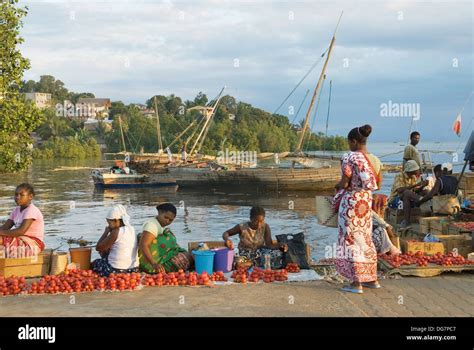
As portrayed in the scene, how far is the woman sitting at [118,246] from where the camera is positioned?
668cm

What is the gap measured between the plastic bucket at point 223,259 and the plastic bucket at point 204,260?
0.07 metres

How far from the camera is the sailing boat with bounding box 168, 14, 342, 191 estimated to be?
3291 centimetres

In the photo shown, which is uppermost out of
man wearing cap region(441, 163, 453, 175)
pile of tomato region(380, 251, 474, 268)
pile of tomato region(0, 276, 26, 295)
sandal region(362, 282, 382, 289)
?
man wearing cap region(441, 163, 453, 175)

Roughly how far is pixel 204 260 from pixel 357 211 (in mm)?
2053

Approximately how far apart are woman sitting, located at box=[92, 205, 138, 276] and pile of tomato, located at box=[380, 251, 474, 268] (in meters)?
3.13

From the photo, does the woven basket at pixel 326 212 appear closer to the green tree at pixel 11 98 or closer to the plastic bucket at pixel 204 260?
the plastic bucket at pixel 204 260

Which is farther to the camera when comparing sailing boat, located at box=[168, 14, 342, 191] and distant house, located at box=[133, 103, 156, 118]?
distant house, located at box=[133, 103, 156, 118]

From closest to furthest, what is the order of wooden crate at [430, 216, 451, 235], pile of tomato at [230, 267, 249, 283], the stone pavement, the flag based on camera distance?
1. the stone pavement
2. pile of tomato at [230, 267, 249, 283]
3. wooden crate at [430, 216, 451, 235]
4. the flag

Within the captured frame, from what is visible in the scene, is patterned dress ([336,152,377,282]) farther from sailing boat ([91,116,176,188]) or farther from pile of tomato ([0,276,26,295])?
sailing boat ([91,116,176,188])

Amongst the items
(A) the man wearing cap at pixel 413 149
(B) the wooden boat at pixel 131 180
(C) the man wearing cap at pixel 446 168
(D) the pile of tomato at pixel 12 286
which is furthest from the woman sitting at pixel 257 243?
(B) the wooden boat at pixel 131 180
